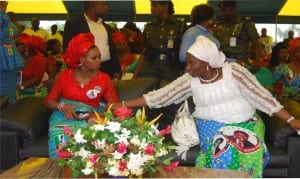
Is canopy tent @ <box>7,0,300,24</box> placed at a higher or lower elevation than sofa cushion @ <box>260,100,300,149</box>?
higher

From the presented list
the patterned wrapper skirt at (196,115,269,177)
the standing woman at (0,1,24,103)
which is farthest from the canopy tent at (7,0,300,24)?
the patterned wrapper skirt at (196,115,269,177)

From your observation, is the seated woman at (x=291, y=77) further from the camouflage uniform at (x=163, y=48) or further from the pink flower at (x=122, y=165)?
the pink flower at (x=122, y=165)

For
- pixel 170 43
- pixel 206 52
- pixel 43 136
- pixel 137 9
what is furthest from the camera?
pixel 137 9

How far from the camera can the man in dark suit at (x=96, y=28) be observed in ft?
13.6

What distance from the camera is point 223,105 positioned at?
3.08m

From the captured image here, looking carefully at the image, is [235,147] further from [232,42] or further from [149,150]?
[232,42]

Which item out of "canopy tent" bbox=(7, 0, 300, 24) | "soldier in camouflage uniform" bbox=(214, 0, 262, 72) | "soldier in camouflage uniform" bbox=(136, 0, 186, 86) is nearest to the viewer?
"soldier in camouflage uniform" bbox=(136, 0, 186, 86)

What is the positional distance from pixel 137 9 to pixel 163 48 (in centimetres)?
678

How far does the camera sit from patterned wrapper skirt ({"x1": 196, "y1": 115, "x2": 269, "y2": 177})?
9.39 ft

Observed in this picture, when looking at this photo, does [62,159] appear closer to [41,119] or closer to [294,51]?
[41,119]

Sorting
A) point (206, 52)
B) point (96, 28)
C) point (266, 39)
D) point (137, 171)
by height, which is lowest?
point (137, 171)

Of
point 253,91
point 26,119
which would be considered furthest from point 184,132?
point 26,119

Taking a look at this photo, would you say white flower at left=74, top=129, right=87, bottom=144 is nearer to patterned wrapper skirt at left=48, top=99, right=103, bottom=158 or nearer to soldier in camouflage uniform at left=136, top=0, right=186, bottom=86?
patterned wrapper skirt at left=48, top=99, right=103, bottom=158

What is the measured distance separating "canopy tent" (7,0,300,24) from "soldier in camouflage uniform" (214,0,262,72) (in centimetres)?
588
